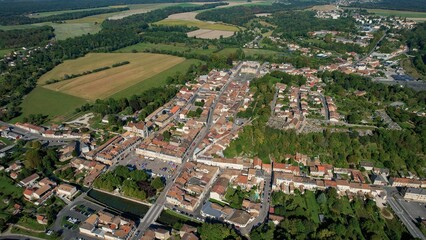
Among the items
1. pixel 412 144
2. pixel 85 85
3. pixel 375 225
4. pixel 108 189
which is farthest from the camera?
pixel 85 85

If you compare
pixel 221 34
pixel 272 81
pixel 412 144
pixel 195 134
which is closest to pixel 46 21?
pixel 221 34

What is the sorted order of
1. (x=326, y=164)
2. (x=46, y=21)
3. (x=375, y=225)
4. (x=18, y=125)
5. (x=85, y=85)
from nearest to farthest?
(x=375, y=225), (x=326, y=164), (x=18, y=125), (x=85, y=85), (x=46, y=21)

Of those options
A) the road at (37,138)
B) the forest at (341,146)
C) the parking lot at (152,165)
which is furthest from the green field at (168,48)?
the parking lot at (152,165)

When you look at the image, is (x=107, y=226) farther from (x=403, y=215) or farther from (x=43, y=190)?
(x=403, y=215)

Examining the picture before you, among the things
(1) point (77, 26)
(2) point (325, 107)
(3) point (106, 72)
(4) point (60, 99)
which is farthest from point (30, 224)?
(1) point (77, 26)

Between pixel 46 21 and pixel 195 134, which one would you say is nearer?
pixel 195 134

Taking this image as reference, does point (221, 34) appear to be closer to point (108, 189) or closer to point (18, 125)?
point (18, 125)

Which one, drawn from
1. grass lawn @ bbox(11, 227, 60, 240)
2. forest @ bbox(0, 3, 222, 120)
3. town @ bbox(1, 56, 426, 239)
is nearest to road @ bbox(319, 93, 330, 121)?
town @ bbox(1, 56, 426, 239)
